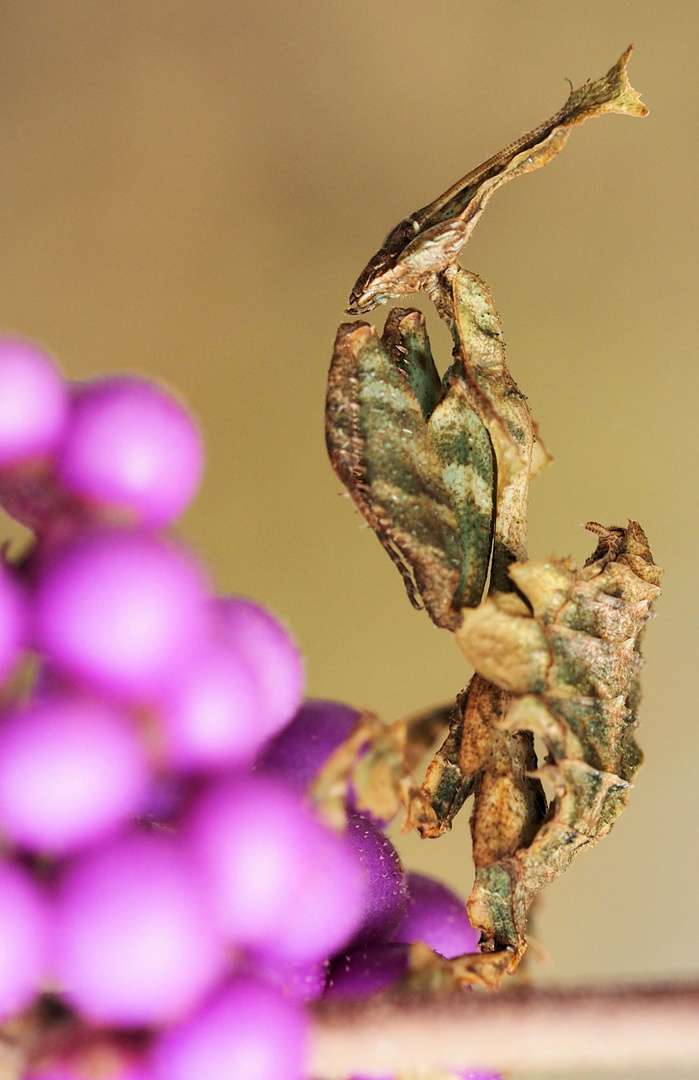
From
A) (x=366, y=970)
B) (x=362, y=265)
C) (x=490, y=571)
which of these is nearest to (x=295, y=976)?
(x=366, y=970)

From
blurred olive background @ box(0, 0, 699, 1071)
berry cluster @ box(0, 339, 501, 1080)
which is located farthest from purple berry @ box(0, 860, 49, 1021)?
blurred olive background @ box(0, 0, 699, 1071)

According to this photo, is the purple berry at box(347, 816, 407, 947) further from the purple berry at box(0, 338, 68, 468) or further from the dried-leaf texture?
the purple berry at box(0, 338, 68, 468)

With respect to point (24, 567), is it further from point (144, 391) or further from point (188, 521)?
point (188, 521)

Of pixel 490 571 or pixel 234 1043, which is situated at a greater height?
pixel 490 571

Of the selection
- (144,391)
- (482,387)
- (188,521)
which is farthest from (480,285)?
(188,521)

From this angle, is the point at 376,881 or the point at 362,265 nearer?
the point at 376,881

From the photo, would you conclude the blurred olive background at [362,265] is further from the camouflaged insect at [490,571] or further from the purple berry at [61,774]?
the purple berry at [61,774]

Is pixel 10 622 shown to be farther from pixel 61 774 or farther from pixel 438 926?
pixel 438 926
